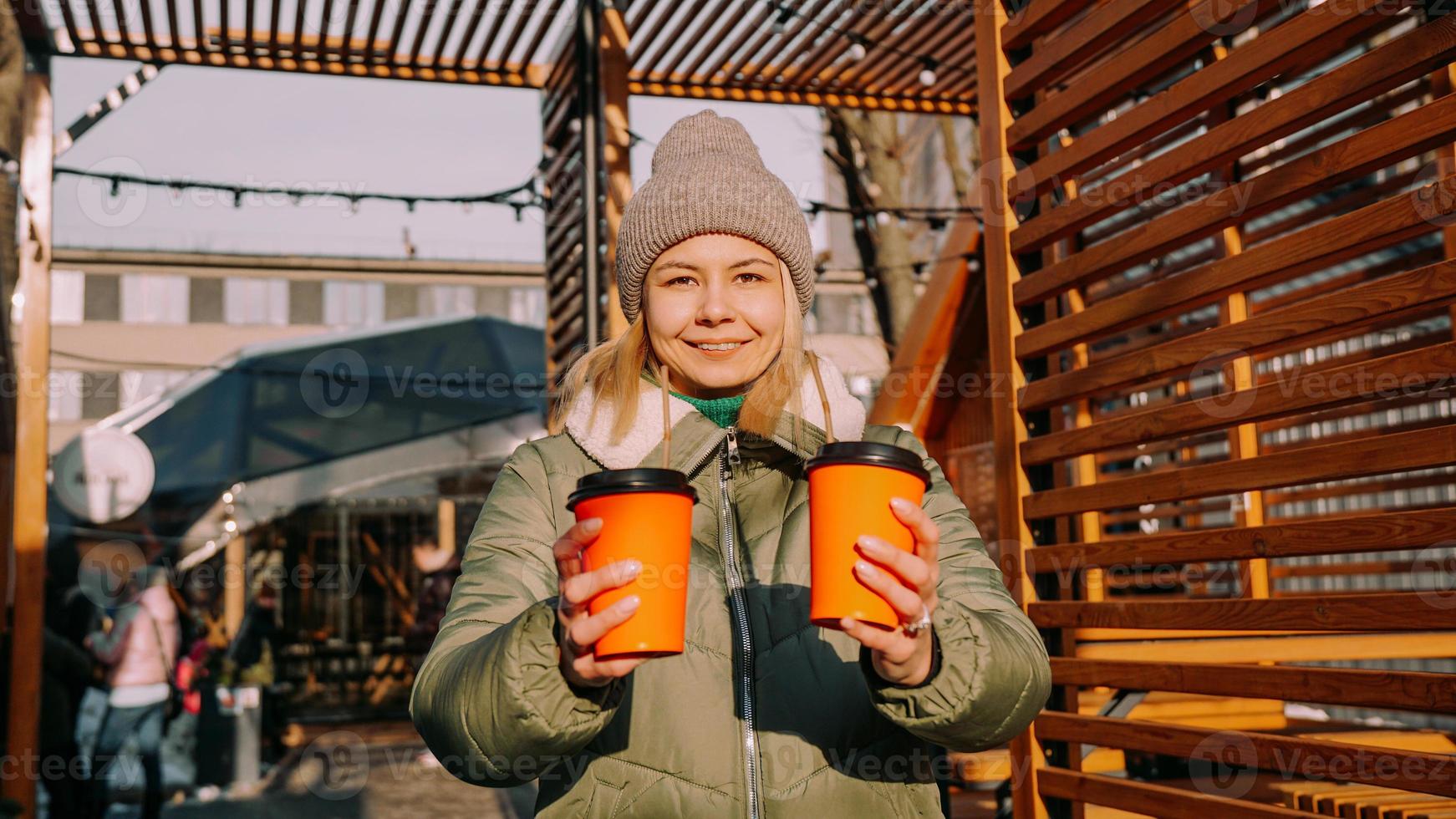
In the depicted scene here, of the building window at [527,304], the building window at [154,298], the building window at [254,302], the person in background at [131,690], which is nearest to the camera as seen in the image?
the person in background at [131,690]

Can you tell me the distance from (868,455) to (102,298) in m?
39.4

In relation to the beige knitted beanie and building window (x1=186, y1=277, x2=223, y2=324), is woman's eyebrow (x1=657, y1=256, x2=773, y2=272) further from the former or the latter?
building window (x1=186, y1=277, x2=223, y2=324)

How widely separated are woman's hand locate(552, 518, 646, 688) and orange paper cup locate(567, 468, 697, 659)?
0.04ft

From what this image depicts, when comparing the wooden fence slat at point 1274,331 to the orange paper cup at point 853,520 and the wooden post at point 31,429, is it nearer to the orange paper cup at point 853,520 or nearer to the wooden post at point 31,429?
the orange paper cup at point 853,520

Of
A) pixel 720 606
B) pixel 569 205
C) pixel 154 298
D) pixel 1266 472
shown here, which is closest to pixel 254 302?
pixel 154 298

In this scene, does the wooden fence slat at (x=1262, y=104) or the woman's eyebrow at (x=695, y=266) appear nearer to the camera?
the woman's eyebrow at (x=695, y=266)

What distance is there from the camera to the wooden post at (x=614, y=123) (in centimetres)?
623

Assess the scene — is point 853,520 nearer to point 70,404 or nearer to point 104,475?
point 104,475

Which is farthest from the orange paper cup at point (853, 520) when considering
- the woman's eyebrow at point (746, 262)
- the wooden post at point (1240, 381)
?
the wooden post at point (1240, 381)

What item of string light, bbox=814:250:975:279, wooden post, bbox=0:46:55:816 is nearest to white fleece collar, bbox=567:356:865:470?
wooden post, bbox=0:46:55:816

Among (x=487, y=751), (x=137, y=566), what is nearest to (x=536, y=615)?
(x=487, y=751)

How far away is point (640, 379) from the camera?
186 centimetres

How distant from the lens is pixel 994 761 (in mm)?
4664

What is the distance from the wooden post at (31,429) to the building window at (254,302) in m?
32.3
